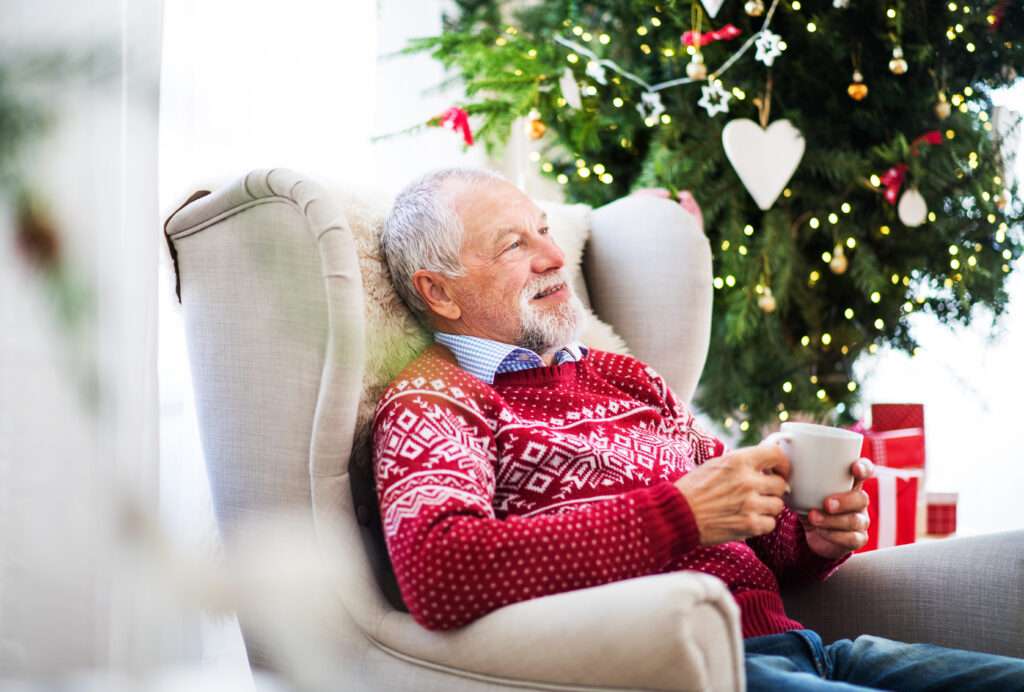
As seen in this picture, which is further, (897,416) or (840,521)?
(897,416)

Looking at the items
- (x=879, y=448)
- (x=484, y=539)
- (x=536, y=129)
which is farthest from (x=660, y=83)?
(x=484, y=539)

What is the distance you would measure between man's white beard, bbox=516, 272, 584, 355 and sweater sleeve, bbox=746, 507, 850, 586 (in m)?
0.37

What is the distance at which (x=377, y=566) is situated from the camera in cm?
107

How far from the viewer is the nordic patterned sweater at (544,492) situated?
868mm

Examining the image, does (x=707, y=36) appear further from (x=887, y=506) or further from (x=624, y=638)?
(x=624, y=638)

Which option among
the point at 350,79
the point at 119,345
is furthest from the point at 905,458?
the point at 119,345

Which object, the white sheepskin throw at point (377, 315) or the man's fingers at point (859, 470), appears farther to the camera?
the white sheepskin throw at point (377, 315)

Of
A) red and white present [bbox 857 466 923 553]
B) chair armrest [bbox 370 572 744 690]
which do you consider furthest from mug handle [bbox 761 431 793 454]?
red and white present [bbox 857 466 923 553]

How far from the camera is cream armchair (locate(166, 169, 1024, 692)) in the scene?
0.76 metres

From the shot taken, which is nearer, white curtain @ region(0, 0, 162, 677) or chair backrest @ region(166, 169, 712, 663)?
white curtain @ region(0, 0, 162, 677)

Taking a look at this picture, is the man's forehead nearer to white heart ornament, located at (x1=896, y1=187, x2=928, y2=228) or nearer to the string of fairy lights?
the string of fairy lights

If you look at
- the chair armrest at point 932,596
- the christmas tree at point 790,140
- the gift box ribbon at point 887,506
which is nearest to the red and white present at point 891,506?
the gift box ribbon at point 887,506

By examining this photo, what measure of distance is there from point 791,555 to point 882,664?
0.20 m

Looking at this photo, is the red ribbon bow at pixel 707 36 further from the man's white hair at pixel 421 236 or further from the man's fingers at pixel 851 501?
the man's fingers at pixel 851 501
